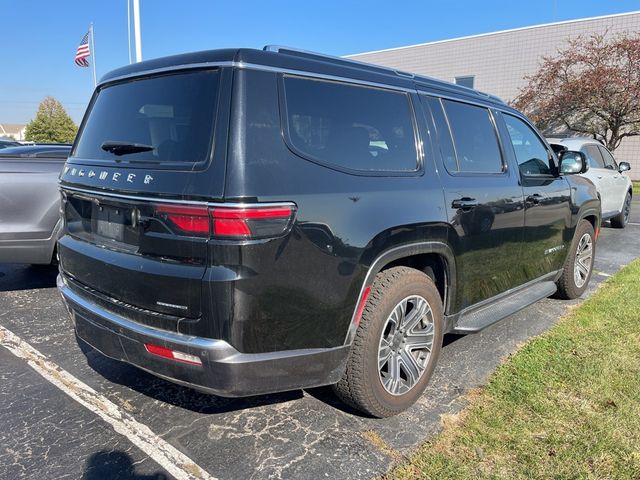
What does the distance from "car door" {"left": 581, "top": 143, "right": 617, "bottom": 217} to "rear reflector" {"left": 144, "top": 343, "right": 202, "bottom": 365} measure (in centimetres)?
801

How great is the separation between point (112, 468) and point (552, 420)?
96.2 inches

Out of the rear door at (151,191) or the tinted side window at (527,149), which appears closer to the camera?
the rear door at (151,191)

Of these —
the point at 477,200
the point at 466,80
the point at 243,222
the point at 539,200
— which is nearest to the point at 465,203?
the point at 477,200

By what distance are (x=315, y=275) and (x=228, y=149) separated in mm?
706

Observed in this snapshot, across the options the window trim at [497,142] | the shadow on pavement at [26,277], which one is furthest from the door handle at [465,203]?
the shadow on pavement at [26,277]

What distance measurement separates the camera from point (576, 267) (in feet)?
17.1

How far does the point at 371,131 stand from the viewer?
9.29 ft

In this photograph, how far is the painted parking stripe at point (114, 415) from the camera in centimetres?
244

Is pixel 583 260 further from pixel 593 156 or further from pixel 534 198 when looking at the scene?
pixel 593 156

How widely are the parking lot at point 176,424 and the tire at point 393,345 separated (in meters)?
0.17

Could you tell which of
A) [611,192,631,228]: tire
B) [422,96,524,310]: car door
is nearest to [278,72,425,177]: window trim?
[422,96,524,310]: car door

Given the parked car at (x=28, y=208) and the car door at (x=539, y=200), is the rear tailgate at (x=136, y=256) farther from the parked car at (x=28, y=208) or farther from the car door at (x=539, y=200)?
the car door at (x=539, y=200)

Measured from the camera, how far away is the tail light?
6.82 feet

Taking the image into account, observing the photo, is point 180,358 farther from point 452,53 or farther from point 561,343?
point 452,53
